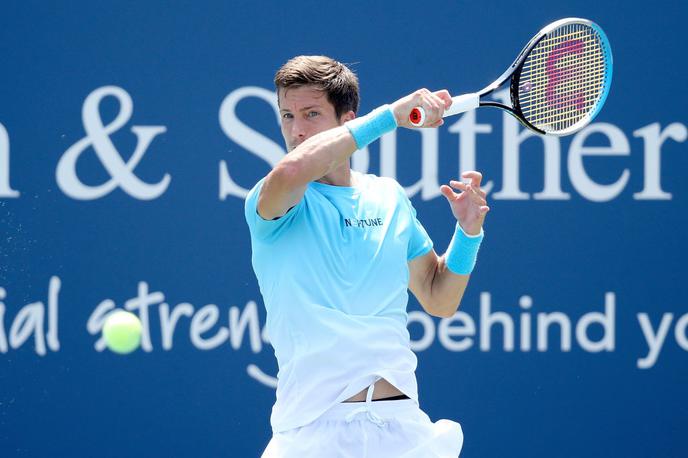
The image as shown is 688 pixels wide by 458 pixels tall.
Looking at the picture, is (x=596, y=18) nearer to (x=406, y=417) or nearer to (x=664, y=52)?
(x=664, y=52)

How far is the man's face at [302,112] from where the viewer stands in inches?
122

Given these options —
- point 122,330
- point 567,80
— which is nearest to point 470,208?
point 567,80

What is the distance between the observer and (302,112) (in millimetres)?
3115

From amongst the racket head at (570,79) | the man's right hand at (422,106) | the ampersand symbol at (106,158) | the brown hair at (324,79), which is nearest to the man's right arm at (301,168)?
the man's right hand at (422,106)

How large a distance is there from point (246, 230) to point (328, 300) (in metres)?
1.91

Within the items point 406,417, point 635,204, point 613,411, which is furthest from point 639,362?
point 406,417

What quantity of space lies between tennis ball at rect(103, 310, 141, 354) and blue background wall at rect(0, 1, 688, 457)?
0.07 m

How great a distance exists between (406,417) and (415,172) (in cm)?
198

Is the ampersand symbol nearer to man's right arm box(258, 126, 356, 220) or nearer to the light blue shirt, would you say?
the light blue shirt

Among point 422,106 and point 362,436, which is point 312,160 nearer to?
point 422,106

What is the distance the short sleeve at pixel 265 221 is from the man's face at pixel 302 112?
0.22 metres

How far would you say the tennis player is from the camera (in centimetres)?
286

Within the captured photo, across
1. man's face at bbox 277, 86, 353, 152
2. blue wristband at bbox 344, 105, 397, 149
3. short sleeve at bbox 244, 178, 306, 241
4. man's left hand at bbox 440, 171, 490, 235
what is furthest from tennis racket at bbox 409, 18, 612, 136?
short sleeve at bbox 244, 178, 306, 241

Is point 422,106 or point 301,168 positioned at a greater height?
point 422,106
